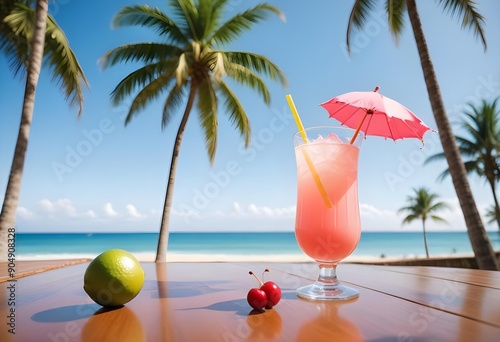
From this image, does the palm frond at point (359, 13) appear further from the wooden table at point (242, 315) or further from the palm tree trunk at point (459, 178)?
the wooden table at point (242, 315)

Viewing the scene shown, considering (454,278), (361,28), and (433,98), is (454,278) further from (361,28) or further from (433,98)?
(361,28)

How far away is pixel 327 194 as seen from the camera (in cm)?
121

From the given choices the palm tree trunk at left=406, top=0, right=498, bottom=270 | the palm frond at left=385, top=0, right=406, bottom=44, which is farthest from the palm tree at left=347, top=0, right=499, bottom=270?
the palm frond at left=385, top=0, right=406, bottom=44

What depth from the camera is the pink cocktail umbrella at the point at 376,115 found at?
1.12 meters

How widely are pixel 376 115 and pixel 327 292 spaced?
2.34ft

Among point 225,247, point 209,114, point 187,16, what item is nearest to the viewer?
point 209,114

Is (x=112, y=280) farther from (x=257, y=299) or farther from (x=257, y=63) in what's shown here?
(x=257, y=63)

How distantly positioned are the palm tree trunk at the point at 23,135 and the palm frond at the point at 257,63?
383 centimetres

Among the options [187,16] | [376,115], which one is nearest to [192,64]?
[187,16]

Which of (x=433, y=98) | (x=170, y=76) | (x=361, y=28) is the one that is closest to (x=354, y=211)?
(x=433, y=98)

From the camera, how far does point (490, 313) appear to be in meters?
0.78

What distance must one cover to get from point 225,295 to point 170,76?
783 centimetres

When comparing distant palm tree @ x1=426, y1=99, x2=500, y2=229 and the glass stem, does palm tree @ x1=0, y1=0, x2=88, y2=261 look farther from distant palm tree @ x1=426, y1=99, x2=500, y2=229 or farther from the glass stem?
distant palm tree @ x1=426, y1=99, x2=500, y2=229

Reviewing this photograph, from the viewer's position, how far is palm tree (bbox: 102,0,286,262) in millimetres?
7957
